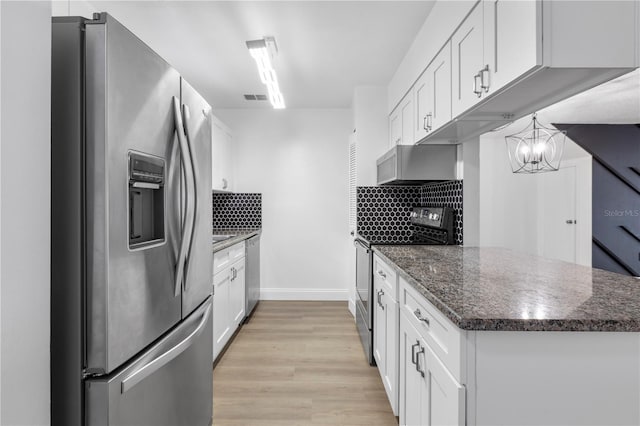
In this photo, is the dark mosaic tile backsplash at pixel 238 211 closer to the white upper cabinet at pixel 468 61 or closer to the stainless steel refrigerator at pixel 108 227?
the white upper cabinet at pixel 468 61

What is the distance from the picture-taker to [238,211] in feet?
15.3

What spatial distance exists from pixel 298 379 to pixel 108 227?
6.38 feet

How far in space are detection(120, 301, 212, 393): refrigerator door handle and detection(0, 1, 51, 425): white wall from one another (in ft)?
0.85

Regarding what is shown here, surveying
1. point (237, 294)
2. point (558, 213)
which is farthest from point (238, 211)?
point (558, 213)

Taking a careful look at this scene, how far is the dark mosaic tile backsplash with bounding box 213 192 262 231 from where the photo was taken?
4676 mm

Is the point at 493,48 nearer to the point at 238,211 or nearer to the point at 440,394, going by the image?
the point at 440,394

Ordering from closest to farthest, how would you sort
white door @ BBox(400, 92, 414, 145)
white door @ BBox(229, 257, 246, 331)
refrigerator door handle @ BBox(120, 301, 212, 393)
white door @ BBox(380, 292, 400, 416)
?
refrigerator door handle @ BBox(120, 301, 212, 393) < white door @ BBox(380, 292, 400, 416) < white door @ BBox(400, 92, 414, 145) < white door @ BBox(229, 257, 246, 331)

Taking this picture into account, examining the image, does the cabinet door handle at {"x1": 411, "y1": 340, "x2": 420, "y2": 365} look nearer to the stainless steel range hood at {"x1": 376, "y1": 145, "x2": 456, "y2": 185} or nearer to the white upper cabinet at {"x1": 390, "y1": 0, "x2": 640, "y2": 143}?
the white upper cabinet at {"x1": 390, "y1": 0, "x2": 640, "y2": 143}

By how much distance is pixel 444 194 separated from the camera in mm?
3006

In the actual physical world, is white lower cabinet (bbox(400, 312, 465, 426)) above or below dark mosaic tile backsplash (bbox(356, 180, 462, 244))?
below

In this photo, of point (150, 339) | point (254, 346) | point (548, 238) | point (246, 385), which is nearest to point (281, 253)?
point (254, 346)

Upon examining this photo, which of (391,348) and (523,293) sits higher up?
(523,293)

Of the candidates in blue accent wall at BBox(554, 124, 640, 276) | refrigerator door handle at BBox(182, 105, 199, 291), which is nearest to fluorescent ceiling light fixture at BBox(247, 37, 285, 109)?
refrigerator door handle at BBox(182, 105, 199, 291)

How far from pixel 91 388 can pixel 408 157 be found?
2.40 metres
